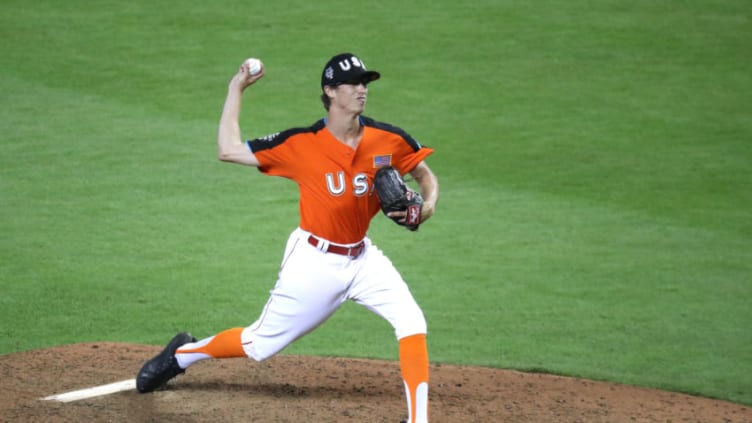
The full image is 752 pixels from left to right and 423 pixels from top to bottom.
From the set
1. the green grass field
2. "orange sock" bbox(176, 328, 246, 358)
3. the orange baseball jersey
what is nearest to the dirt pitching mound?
"orange sock" bbox(176, 328, 246, 358)

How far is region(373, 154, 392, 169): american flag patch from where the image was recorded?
17.8 feet

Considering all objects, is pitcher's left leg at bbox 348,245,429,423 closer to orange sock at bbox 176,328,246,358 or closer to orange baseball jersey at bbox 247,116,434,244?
orange baseball jersey at bbox 247,116,434,244

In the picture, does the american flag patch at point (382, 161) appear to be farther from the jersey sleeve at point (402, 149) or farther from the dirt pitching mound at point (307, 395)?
the dirt pitching mound at point (307, 395)

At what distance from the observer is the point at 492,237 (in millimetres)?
9211

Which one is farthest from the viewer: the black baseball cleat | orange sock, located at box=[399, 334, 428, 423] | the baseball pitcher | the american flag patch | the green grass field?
the green grass field

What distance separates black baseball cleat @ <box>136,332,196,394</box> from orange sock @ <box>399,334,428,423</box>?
1.39 metres

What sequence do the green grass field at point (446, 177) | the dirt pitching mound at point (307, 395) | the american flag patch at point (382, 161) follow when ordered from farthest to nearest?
the green grass field at point (446, 177) → the dirt pitching mound at point (307, 395) → the american flag patch at point (382, 161)

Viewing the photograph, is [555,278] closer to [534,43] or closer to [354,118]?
[354,118]

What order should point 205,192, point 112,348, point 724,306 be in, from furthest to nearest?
point 205,192 < point 724,306 < point 112,348

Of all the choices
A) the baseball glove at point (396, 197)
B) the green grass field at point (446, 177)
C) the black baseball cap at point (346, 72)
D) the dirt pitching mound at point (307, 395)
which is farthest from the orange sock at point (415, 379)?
the green grass field at point (446, 177)

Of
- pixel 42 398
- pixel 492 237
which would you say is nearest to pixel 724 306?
pixel 492 237

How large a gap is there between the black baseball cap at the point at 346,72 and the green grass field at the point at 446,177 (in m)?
2.24

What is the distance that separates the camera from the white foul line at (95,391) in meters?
5.76

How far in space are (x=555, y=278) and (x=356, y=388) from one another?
8.72ft
